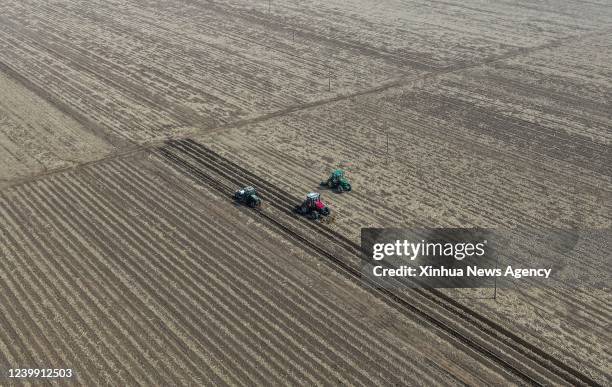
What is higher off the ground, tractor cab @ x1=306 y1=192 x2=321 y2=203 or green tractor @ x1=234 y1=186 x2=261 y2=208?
tractor cab @ x1=306 y1=192 x2=321 y2=203

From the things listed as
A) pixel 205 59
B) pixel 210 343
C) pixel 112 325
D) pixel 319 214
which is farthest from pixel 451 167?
pixel 205 59

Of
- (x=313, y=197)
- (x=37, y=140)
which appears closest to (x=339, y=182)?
(x=313, y=197)

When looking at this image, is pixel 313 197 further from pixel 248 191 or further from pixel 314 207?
pixel 248 191

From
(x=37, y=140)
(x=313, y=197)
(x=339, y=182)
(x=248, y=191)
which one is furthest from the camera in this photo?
(x=37, y=140)

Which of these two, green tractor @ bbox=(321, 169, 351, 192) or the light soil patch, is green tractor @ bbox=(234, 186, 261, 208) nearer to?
green tractor @ bbox=(321, 169, 351, 192)

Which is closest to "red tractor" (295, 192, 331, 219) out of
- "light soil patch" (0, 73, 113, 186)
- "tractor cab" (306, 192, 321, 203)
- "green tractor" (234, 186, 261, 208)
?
"tractor cab" (306, 192, 321, 203)

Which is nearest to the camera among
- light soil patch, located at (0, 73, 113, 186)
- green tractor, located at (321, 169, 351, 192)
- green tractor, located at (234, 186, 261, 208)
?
green tractor, located at (234, 186, 261, 208)

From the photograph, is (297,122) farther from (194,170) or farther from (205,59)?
(205,59)
